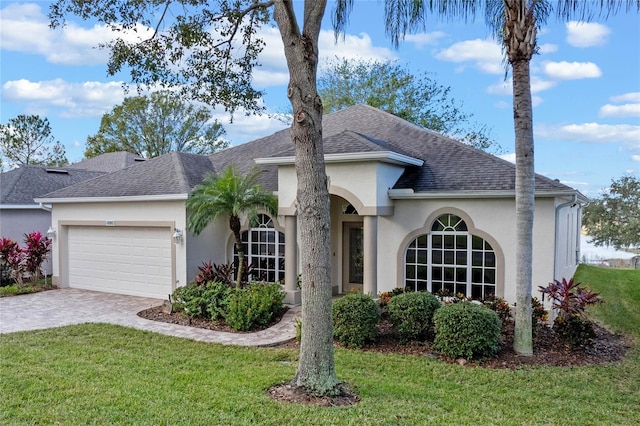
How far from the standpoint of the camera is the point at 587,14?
8422 millimetres

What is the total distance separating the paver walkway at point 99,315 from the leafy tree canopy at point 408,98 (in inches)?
991

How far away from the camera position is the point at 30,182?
20.3 m

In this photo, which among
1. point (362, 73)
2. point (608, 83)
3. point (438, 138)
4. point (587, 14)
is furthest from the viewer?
point (362, 73)

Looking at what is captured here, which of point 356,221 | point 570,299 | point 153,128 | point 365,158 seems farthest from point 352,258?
point 153,128

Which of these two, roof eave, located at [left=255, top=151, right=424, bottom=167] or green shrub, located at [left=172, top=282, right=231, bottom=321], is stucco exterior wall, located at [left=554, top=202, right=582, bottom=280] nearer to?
roof eave, located at [left=255, top=151, right=424, bottom=167]

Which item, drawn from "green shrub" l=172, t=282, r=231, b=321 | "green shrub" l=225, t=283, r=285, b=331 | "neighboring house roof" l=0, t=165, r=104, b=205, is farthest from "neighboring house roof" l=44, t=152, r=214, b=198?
"green shrub" l=225, t=283, r=285, b=331

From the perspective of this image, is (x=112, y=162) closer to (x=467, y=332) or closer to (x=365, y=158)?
(x=365, y=158)

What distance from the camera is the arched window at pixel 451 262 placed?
38.2 ft

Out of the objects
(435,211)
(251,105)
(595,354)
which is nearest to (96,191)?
(251,105)

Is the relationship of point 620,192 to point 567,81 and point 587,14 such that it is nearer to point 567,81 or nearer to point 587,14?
point 567,81

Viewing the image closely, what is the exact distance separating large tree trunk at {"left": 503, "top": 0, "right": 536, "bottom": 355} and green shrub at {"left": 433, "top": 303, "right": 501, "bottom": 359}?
2.02 feet

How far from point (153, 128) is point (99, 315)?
3248cm

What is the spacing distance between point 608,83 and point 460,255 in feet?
33.4

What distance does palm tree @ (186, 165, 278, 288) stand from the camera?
11961 millimetres
